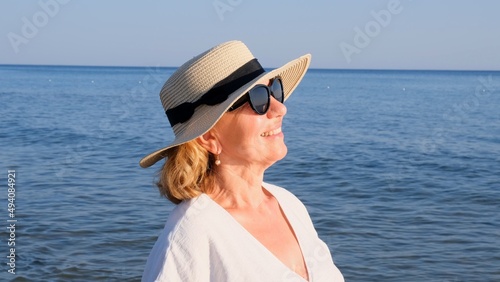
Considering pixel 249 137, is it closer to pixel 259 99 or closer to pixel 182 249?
pixel 259 99

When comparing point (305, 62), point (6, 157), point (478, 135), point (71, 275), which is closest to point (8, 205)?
point (71, 275)

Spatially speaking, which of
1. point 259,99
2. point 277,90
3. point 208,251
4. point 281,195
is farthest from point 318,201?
point 208,251

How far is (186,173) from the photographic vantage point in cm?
227

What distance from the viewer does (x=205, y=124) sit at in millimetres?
2227

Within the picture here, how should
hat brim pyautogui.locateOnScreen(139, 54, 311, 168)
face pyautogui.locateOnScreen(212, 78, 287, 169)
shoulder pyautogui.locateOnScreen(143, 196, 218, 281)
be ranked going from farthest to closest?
face pyautogui.locateOnScreen(212, 78, 287, 169), hat brim pyautogui.locateOnScreen(139, 54, 311, 168), shoulder pyautogui.locateOnScreen(143, 196, 218, 281)

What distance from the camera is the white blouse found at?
2033 mm

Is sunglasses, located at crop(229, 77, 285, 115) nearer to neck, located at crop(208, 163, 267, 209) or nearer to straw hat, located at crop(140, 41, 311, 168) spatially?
straw hat, located at crop(140, 41, 311, 168)

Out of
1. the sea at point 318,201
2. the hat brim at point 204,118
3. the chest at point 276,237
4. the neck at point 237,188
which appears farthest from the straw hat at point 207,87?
the sea at point 318,201

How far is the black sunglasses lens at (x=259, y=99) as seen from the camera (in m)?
2.29

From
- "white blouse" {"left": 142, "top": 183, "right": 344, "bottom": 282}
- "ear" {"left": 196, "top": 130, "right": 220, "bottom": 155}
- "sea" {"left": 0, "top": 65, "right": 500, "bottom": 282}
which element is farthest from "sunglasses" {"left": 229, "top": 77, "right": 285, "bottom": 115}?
"sea" {"left": 0, "top": 65, "right": 500, "bottom": 282}

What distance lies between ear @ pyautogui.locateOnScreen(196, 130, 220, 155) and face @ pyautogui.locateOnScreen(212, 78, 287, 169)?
0.01 meters

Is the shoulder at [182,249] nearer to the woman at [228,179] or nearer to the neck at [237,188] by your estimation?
the woman at [228,179]

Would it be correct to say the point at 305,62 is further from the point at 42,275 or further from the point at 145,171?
the point at 145,171

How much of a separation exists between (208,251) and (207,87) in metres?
0.49
